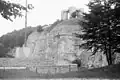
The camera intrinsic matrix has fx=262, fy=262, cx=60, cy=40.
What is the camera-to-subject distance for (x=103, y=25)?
21.7 m

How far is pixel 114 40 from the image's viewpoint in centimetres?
2081

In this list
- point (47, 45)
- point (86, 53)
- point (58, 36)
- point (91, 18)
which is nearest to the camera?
point (91, 18)

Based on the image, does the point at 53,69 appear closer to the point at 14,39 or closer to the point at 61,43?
the point at 61,43

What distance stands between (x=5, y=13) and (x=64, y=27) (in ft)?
73.0

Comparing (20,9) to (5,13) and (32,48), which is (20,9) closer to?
(5,13)

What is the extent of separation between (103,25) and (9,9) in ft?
30.2

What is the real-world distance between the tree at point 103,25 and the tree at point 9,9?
26.7ft

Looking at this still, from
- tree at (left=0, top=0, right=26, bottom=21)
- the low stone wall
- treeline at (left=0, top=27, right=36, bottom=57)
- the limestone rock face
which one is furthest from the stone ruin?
tree at (left=0, top=0, right=26, bottom=21)

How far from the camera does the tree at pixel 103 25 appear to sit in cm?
2084

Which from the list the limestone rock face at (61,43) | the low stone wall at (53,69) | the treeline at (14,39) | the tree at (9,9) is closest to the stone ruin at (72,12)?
the limestone rock face at (61,43)

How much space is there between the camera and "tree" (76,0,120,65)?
20.8 m

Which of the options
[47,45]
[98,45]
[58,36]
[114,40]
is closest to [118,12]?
[114,40]

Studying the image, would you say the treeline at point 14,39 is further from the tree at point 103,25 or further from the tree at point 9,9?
the tree at point 9,9

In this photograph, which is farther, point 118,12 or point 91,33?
point 91,33
